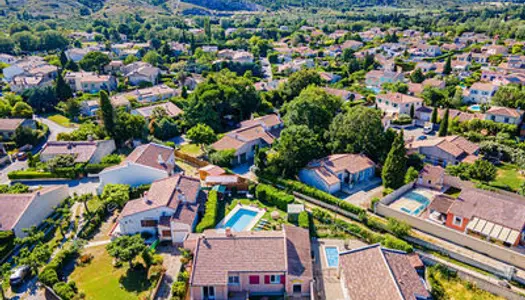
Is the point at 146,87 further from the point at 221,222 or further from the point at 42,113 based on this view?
the point at 221,222

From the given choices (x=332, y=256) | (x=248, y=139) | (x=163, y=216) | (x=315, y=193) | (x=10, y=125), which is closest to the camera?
(x=332, y=256)

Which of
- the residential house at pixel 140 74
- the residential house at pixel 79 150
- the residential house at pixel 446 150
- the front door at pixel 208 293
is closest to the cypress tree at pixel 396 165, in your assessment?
the residential house at pixel 446 150

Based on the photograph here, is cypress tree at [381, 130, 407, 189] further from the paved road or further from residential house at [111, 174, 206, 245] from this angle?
the paved road

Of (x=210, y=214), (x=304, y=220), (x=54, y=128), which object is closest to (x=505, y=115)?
(x=304, y=220)

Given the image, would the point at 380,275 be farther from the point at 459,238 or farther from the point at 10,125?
the point at 10,125

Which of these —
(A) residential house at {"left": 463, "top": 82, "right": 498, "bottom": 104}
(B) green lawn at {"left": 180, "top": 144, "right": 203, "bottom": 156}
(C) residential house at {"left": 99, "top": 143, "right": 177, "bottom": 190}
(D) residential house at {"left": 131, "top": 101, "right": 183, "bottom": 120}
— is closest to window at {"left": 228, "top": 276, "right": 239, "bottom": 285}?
(C) residential house at {"left": 99, "top": 143, "right": 177, "bottom": 190}
